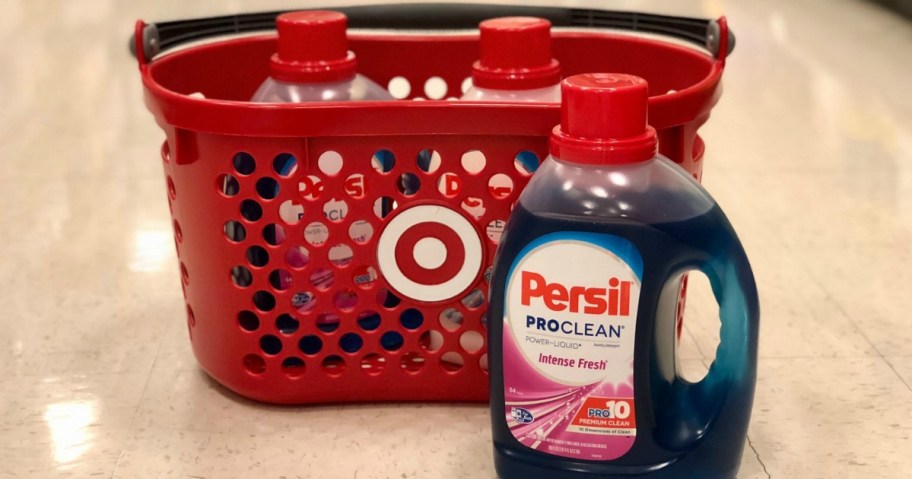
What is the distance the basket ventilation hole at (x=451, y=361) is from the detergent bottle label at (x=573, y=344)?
0.14m

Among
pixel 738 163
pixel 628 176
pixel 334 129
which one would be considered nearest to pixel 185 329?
pixel 334 129

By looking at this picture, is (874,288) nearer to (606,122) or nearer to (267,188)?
(606,122)

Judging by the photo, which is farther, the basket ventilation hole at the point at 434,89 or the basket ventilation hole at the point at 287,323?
the basket ventilation hole at the point at 434,89

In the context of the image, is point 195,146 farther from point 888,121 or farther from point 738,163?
point 888,121

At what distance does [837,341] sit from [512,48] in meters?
0.40

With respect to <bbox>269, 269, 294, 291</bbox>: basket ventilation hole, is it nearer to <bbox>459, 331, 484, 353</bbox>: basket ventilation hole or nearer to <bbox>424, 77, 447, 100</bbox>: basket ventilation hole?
<bbox>459, 331, 484, 353</bbox>: basket ventilation hole

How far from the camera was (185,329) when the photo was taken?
970 mm

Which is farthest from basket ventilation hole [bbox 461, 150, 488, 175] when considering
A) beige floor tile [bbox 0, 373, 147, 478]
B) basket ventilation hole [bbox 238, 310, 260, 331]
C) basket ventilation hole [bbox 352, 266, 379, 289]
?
beige floor tile [bbox 0, 373, 147, 478]

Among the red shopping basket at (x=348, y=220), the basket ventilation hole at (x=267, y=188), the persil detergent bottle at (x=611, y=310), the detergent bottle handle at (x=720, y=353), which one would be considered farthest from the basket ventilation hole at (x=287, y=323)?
the detergent bottle handle at (x=720, y=353)

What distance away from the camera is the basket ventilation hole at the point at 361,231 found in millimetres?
774

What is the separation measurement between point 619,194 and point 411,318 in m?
0.26

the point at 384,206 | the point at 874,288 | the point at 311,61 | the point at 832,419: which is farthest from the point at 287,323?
the point at 874,288

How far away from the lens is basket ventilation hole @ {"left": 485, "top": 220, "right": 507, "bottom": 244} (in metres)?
0.76

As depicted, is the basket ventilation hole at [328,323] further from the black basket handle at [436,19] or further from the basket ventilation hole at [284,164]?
the black basket handle at [436,19]
